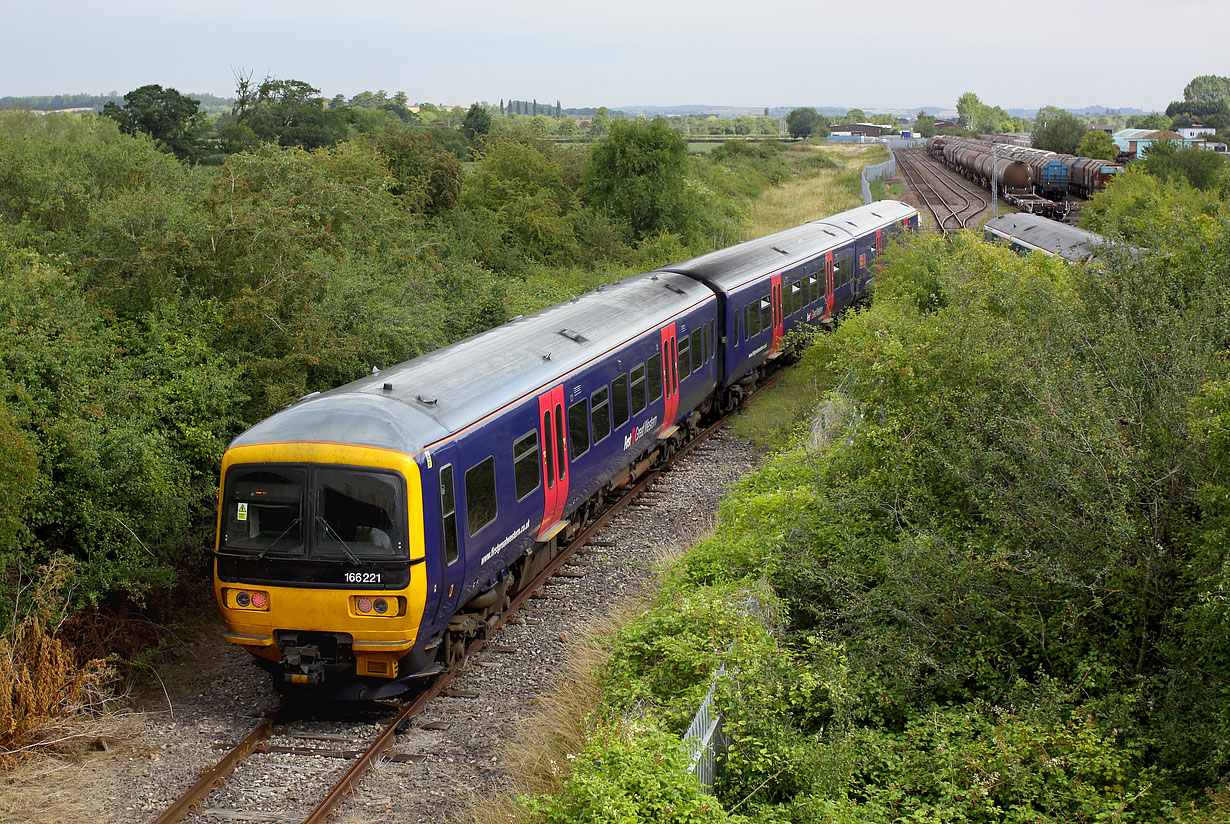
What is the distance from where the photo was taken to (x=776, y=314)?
2173 cm

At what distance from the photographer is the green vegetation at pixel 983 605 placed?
734cm

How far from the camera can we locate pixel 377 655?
9.34 metres

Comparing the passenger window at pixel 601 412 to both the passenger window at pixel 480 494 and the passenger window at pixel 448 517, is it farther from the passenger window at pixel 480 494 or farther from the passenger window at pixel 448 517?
the passenger window at pixel 448 517

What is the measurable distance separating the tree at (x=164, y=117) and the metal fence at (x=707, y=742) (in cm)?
3865

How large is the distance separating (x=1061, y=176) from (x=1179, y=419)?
5341 centimetres

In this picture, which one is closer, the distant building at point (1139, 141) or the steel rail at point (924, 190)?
the steel rail at point (924, 190)

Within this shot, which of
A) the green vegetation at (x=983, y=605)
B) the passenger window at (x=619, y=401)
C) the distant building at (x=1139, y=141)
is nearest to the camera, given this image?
the green vegetation at (x=983, y=605)

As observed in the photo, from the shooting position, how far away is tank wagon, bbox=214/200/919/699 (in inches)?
356

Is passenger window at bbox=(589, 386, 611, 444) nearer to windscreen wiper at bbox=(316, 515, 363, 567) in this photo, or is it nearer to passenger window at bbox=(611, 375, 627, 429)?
passenger window at bbox=(611, 375, 627, 429)

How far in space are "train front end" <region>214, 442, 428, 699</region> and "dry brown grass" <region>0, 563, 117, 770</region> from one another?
61.4 inches

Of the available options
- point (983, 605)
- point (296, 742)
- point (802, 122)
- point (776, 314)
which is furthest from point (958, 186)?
point (802, 122)

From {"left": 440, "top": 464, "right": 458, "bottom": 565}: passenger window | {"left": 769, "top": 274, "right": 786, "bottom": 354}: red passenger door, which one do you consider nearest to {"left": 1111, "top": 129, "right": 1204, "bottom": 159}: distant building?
{"left": 769, "top": 274, "right": 786, "bottom": 354}: red passenger door

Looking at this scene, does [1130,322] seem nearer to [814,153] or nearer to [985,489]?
[985,489]

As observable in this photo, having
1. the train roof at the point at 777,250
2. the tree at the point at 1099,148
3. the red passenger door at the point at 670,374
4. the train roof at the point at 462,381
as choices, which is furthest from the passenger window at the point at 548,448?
the tree at the point at 1099,148
